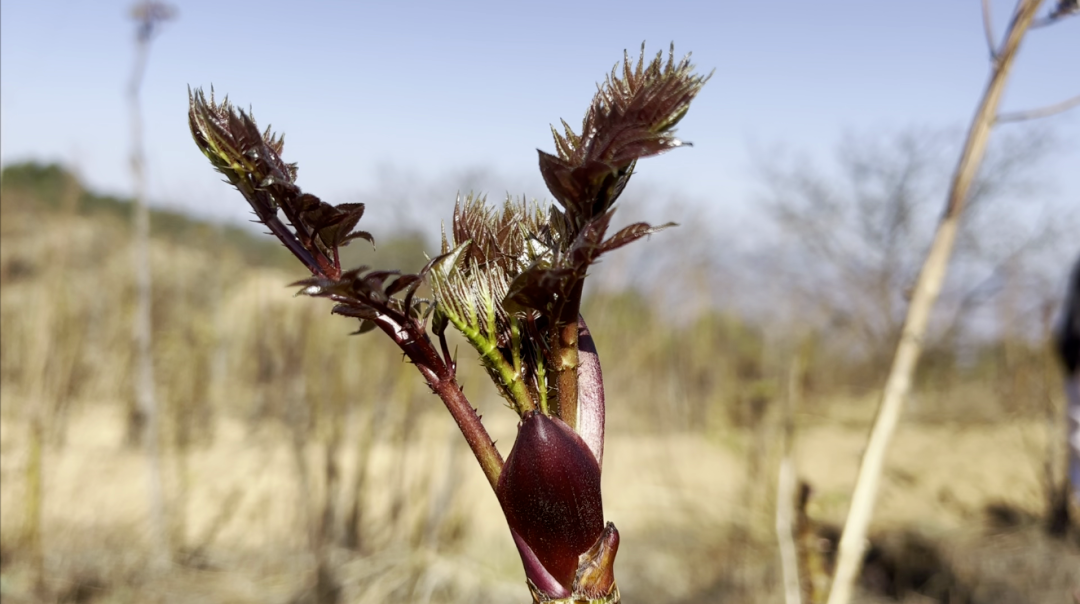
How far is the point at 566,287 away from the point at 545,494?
0.13m

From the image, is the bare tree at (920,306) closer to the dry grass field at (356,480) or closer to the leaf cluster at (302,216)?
the dry grass field at (356,480)

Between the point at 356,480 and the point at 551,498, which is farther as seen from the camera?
the point at 356,480

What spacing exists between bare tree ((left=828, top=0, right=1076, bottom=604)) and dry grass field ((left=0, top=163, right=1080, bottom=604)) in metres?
0.21

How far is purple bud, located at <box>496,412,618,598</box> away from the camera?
0.52 m

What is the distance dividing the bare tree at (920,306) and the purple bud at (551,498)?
51 cm

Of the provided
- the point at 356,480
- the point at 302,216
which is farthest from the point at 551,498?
the point at 356,480

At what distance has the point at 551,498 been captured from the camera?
52 cm

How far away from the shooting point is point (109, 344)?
8.90m

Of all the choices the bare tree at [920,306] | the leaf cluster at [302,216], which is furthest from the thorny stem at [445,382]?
the bare tree at [920,306]

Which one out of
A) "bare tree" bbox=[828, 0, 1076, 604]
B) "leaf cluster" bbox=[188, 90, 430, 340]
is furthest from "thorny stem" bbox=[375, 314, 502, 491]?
"bare tree" bbox=[828, 0, 1076, 604]

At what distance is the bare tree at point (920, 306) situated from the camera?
3.05 feet

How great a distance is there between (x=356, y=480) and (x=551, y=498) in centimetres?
399

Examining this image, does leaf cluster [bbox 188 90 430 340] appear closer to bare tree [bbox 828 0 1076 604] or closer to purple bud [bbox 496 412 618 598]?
purple bud [bbox 496 412 618 598]

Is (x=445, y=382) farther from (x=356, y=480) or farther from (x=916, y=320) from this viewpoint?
(x=356, y=480)
